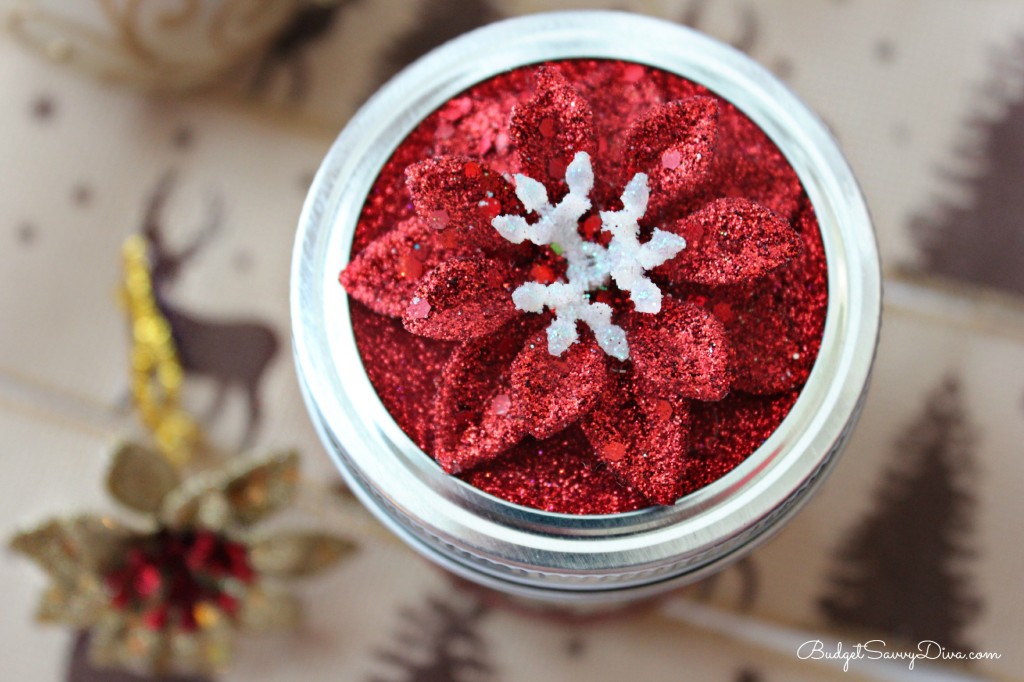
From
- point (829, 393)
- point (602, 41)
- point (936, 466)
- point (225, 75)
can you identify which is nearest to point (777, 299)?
point (829, 393)

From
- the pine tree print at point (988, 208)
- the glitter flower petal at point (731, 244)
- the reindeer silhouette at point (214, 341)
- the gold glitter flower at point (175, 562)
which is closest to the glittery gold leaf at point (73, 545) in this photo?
the gold glitter flower at point (175, 562)

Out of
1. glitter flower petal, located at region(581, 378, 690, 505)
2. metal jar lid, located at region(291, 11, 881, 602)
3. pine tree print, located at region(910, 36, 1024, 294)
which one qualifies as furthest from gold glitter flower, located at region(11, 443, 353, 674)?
pine tree print, located at region(910, 36, 1024, 294)

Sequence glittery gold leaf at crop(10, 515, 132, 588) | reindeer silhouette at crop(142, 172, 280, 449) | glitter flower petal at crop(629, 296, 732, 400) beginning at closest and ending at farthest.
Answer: glitter flower petal at crop(629, 296, 732, 400)
glittery gold leaf at crop(10, 515, 132, 588)
reindeer silhouette at crop(142, 172, 280, 449)

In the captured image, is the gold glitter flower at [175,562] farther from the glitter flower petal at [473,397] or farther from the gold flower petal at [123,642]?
the glitter flower petal at [473,397]

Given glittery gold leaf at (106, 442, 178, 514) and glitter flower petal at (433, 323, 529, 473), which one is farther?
glittery gold leaf at (106, 442, 178, 514)

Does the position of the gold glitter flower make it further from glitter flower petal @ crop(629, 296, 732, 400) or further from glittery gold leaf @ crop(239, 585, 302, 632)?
→ glitter flower petal @ crop(629, 296, 732, 400)

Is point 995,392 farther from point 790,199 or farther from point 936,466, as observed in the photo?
point 790,199
